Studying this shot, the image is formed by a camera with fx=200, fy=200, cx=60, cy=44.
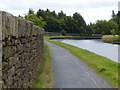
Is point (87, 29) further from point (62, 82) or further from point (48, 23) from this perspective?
point (62, 82)

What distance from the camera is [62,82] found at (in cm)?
952

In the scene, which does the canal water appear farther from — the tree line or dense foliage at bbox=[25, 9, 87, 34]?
dense foliage at bbox=[25, 9, 87, 34]

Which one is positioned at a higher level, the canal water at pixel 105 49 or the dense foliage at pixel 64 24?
the dense foliage at pixel 64 24

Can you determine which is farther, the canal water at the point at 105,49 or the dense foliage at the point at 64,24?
the dense foliage at the point at 64,24

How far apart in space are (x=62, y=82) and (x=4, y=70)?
550 centimetres

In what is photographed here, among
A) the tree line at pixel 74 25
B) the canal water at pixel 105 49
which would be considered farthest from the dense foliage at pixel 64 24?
the canal water at pixel 105 49

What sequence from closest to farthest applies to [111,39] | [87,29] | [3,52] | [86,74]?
[3,52]
[86,74]
[111,39]
[87,29]

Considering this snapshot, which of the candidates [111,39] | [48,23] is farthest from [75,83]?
[48,23]

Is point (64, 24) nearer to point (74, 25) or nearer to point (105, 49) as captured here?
point (74, 25)

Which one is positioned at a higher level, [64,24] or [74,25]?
[64,24]

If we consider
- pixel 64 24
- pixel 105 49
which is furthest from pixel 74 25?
pixel 105 49

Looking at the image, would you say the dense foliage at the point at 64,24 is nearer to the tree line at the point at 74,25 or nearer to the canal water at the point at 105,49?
the tree line at the point at 74,25

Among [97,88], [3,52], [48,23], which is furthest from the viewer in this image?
[48,23]

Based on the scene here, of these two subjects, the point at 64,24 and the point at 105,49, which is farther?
the point at 64,24
